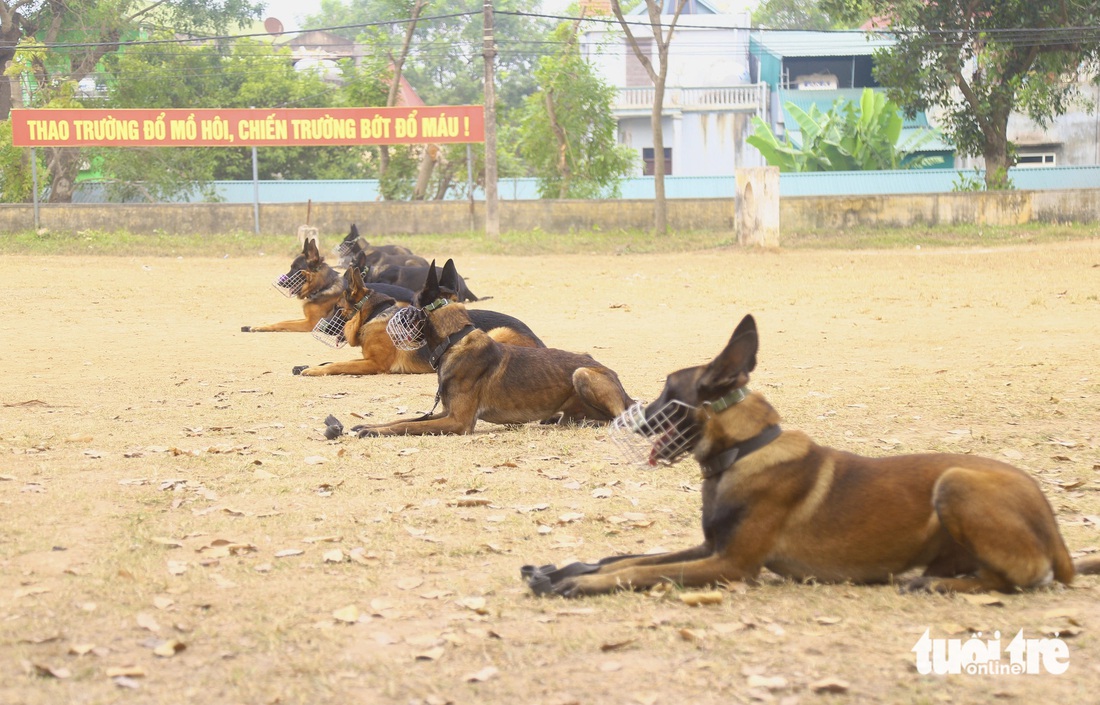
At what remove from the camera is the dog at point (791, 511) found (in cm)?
479

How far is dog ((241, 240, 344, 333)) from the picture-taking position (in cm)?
1398

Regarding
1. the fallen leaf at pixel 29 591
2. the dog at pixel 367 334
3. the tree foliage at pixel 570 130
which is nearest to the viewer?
the fallen leaf at pixel 29 591

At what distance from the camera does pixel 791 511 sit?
16.0 ft

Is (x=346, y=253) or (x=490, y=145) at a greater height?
(x=490, y=145)

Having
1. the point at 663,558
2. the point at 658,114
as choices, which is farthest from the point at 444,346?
the point at 658,114

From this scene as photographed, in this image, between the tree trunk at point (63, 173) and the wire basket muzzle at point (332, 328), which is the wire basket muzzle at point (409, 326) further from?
the tree trunk at point (63, 173)

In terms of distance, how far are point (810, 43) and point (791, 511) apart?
1816 inches

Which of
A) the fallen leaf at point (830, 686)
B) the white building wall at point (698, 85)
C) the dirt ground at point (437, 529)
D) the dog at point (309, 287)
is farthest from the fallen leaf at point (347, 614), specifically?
the white building wall at point (698, 85)

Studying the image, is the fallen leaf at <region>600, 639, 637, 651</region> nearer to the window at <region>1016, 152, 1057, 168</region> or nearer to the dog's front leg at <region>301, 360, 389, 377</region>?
the dog's front leg at <region>301, 360, 389, 377</region>

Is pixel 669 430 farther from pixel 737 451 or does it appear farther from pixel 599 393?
pixel 599 393

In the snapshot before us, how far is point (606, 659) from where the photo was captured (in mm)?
4219

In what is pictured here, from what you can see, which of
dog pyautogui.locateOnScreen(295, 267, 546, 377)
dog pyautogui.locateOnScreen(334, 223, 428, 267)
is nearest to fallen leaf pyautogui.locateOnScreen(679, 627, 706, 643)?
dog pyautogui.locateOnScreen(295, 267, 546, 377)

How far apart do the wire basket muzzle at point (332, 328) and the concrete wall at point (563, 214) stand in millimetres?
18630

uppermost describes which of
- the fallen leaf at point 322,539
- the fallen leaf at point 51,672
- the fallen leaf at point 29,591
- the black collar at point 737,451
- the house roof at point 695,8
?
the house roof at point 695,8
